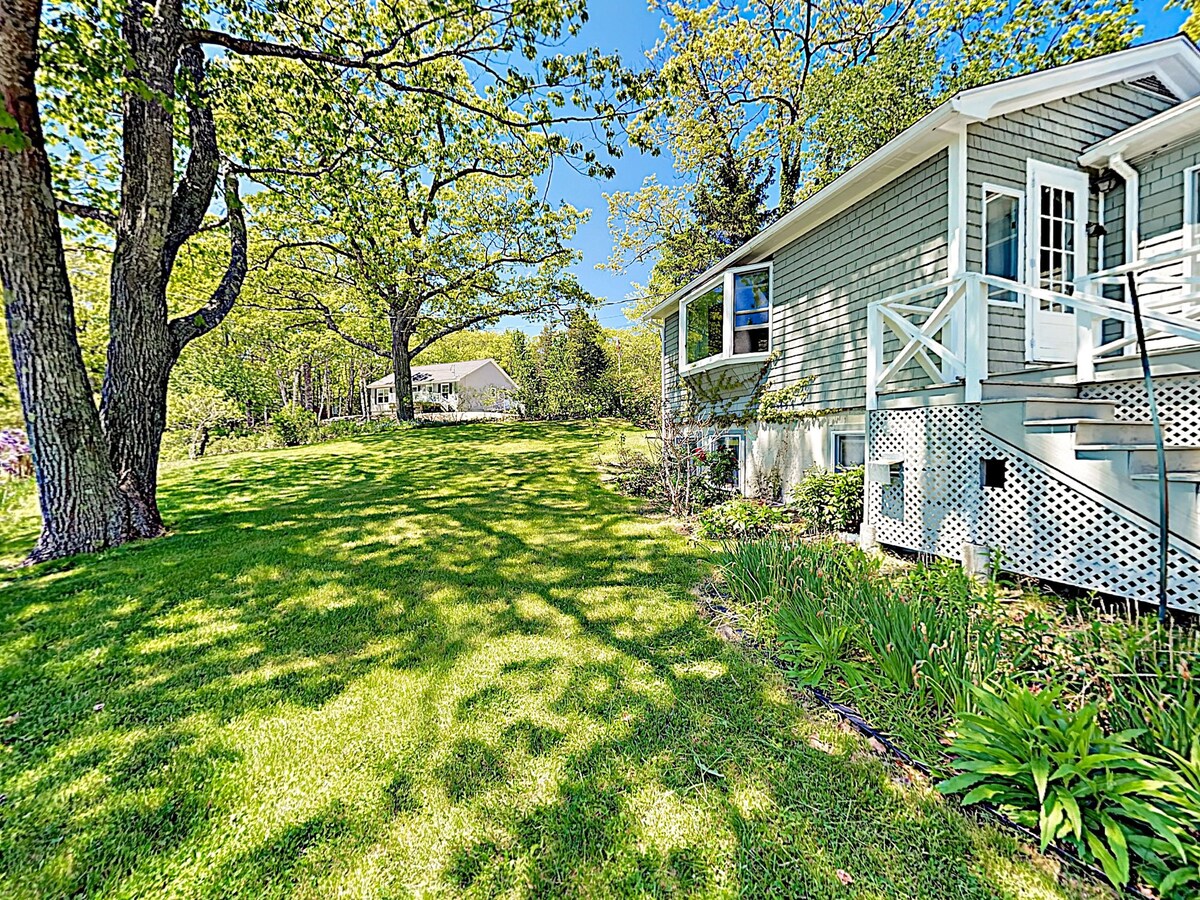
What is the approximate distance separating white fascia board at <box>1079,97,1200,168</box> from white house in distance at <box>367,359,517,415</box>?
2867cm

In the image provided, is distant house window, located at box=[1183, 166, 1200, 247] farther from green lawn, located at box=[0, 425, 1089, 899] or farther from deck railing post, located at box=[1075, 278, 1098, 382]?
green lawn, located at box=[0, 425, 1089, 899]

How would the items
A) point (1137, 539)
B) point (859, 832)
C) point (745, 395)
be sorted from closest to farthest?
point (859, 832) < point (1137, 539) < point (745, 395)

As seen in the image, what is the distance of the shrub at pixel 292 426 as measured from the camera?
1694 centimetres

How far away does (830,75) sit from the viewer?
13.4 metres

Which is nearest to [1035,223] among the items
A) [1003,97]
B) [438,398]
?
[1003,97]

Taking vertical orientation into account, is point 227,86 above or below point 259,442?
above

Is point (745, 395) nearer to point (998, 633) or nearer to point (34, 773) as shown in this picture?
point (998, 633)

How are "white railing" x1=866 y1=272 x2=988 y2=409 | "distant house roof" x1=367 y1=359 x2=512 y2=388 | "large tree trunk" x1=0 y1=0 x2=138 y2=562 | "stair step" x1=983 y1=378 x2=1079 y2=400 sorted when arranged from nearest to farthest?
"large tree trunk" x1=0 y1=0 x2=138 y2=562 → "stair step" x1=983 y1=378 x2=1079 y2=400 → "white railing" x1=866 y1=272 x2=988 y2=409 → "distant house roof" x1=367 y1=359 x2=512 y2=388

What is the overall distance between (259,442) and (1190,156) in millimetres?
22781

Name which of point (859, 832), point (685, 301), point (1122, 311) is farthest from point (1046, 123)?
point (859, 832)

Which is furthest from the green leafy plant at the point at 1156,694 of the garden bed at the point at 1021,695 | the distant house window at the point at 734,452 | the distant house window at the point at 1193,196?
the distant house window at the point at 734,452

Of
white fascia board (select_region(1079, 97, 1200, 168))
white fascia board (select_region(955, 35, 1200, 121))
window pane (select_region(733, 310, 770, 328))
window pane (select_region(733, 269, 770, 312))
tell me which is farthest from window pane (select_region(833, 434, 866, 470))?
white fascia board (select_region(1079, 97, 1200, 168))

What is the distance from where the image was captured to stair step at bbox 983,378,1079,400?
4.45m

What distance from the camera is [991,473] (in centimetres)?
427
